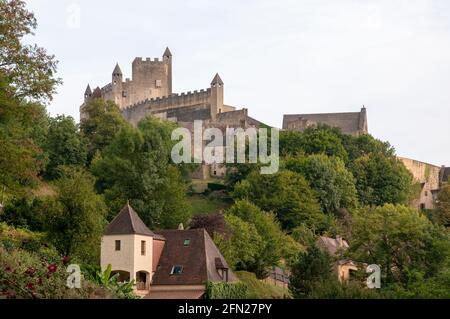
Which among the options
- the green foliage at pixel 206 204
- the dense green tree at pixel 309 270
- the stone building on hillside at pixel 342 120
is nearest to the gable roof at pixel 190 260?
the dense green tree at pixel 309 270

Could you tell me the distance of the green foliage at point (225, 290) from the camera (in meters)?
48.3

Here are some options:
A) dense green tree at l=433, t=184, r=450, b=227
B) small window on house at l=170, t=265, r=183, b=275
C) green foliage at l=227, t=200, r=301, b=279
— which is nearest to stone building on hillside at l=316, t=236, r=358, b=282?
green foliage at l=227, t=200, r=301, b=279

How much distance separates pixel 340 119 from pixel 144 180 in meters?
57.6

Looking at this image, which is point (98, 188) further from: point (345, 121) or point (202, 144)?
point (345, 121)

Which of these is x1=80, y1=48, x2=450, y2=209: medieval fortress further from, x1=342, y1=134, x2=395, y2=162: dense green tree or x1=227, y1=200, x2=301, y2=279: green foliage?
x1=227, y1=200, x2=301, y2=279: green foliage

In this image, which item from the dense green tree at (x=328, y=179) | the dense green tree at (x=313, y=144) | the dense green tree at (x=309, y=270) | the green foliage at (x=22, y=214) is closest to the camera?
the dense green tree at (x=309, y=270)

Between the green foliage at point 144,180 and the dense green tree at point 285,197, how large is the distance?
10.4 m

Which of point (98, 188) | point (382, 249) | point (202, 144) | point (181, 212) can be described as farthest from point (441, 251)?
point (202, 144)

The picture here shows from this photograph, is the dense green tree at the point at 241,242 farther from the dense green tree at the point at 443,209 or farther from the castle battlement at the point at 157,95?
the castle battlement at the point at 157,95

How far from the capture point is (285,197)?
272ft

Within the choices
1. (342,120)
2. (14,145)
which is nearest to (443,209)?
(342,120)

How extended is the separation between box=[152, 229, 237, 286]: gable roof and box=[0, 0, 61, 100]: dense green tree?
14.6 m

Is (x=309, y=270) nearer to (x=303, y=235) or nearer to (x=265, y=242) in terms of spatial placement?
(x=265, y=242)
